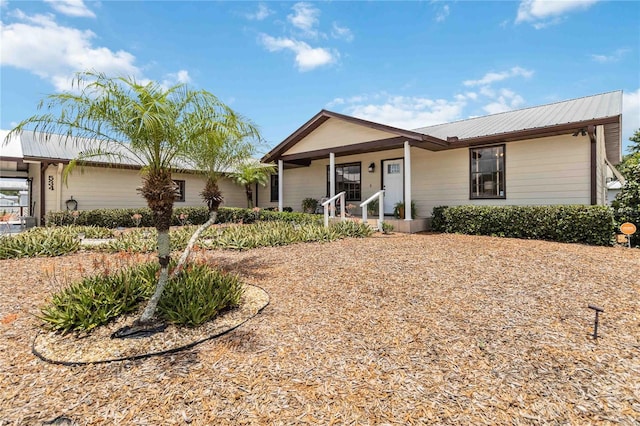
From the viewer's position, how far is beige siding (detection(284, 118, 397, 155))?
11742mm

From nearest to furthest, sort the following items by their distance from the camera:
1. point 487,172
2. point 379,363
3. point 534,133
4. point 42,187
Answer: point 379,363
point 534,133
point 487,172
point 42,187

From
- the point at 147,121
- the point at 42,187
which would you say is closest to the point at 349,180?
the point at 147,121

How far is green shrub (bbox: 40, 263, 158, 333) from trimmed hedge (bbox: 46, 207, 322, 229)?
7.76 meters

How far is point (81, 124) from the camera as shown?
380 cm

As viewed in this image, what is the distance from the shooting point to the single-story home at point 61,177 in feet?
41.3

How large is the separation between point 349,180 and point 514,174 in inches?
260

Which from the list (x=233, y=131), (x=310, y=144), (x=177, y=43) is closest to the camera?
(x=233, y=131)

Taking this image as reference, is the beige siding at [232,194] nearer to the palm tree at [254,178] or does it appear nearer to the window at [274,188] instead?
the palm tree at [254,178]

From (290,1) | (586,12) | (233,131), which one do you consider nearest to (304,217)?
(290,1)

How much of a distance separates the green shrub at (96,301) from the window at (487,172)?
1067cm

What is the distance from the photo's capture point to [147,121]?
3389mm

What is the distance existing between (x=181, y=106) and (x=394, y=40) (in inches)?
390

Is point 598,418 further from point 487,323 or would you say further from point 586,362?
point 487,323

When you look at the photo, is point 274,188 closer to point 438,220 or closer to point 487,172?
point 438,220
